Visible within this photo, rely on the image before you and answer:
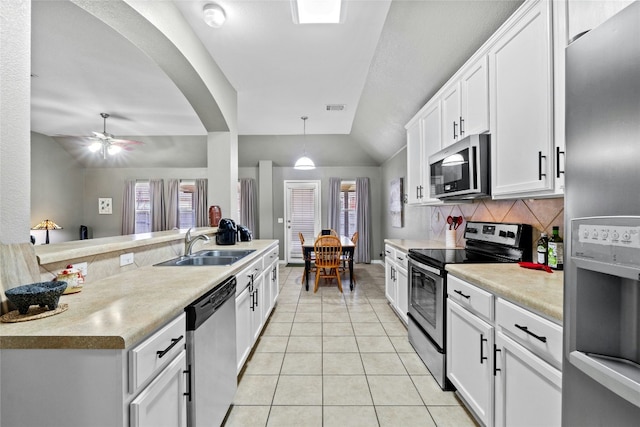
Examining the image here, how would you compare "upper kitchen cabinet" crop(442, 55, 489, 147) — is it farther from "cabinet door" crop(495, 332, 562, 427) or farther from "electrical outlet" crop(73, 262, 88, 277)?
"electrical outlet" crop(73, 262, 88, 277)

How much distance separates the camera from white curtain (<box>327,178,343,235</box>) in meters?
6.86

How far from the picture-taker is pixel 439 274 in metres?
1.99

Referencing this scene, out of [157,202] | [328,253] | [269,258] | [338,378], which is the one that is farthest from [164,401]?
[157,202]

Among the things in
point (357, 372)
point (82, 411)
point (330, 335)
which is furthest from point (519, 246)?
point (82, 411)

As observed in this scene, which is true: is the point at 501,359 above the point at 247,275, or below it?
below

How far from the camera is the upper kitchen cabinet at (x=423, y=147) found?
2777 millimetres

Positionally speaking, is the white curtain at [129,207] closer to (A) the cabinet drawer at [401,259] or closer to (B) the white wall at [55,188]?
(B) the white wall at [55,188]

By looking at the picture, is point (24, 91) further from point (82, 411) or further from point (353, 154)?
point (353, 154)

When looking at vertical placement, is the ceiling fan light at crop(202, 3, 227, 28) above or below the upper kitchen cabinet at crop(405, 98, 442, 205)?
above

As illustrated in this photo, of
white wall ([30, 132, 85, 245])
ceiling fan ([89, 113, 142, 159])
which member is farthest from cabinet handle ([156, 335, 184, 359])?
white wall ([30, 132, 85, 245])

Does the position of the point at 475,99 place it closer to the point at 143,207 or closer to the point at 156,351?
the point at 156,351

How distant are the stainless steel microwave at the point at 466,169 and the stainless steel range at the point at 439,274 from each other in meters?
0.37

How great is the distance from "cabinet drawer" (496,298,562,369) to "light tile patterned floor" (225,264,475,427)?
82cm

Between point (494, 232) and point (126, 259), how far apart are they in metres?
2.63
